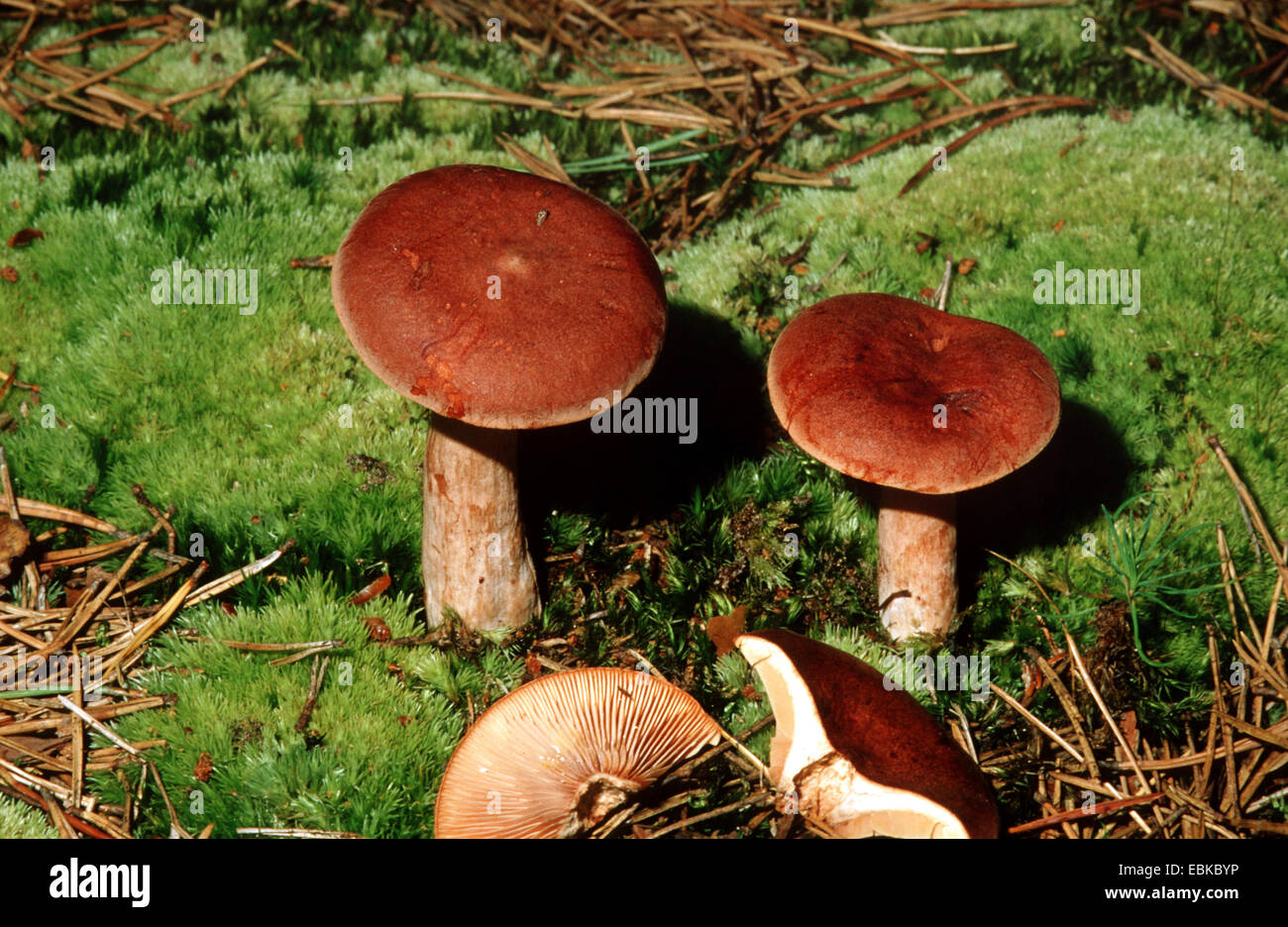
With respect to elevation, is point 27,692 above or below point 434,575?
below

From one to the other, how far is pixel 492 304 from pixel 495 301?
0.04ft

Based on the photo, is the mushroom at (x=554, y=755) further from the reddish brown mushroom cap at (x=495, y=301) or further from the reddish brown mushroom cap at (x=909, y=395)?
the reddish brown mushroom cap at (x=909, y=395)

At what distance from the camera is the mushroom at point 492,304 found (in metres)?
2.29

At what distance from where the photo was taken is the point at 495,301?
7.77 ft

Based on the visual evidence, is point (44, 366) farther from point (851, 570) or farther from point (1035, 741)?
point (1035, 741)

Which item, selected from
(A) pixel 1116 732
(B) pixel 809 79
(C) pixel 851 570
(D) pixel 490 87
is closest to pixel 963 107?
(B) pixel 809 79

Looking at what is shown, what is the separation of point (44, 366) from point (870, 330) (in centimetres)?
298

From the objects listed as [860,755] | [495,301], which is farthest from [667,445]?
[860,755]

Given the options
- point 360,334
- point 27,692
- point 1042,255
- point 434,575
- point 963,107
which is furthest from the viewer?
point 963,107

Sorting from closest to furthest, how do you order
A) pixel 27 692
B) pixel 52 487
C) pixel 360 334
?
pixel 360 334 → pixel 27 692 → pixel 52 487

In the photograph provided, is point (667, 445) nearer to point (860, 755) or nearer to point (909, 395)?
point (909, 395)

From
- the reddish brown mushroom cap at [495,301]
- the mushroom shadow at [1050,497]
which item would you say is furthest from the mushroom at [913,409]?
the reddish brown mushroom cap at [495,301]

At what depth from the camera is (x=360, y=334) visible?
2.36m

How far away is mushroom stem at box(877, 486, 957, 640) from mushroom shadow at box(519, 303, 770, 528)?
71 cm
